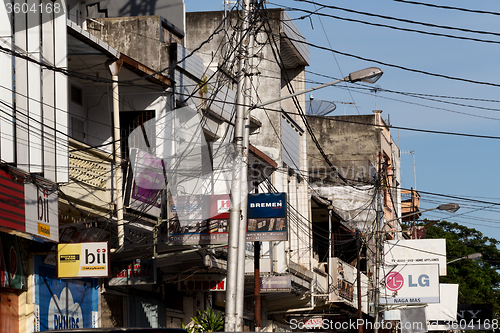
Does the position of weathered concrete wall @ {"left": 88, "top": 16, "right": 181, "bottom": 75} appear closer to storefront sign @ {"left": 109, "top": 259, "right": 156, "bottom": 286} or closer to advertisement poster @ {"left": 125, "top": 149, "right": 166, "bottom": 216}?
advertisement poster @ {"left": 125, "top": 149, "right": 166, "bottom": 216}

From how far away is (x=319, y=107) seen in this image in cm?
4628

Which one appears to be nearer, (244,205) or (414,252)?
(244,205)

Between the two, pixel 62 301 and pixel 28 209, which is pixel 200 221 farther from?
pixel 28 209

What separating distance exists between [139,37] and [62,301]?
7812mm

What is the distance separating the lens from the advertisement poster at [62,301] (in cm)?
1511

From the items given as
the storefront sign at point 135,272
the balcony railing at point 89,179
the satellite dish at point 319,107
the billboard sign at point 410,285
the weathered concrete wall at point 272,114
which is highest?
the satellite dish at point 319,107

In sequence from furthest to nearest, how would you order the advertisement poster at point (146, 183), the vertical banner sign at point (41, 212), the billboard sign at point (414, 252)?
the billboard sign at point (414, 252) → the advertisement poster at point (146, 183) → the vertical banner sign at point (41, 212)

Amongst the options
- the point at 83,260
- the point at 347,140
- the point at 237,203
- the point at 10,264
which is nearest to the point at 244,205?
the point at 237,203

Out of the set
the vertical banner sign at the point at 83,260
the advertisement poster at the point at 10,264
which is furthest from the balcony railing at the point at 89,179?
the advertisement poster at the point at 10,264

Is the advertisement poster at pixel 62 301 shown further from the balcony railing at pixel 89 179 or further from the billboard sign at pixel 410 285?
the billboard sign at pixel 410 285

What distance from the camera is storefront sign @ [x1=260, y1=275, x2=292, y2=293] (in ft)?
75.3

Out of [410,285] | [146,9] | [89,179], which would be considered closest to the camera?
[89,179]

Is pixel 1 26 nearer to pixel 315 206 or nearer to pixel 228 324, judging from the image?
pixel 228 324

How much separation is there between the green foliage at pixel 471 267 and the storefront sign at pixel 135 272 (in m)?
43.4
